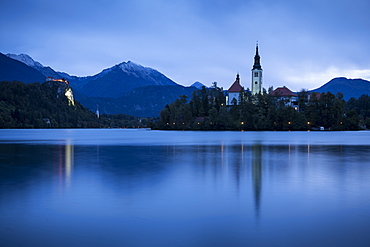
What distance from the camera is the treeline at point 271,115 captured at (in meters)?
152

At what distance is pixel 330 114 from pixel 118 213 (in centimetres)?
15475

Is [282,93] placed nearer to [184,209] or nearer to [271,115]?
[271,115]

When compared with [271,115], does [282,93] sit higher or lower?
higher

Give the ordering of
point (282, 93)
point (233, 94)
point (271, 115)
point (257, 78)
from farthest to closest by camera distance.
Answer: point (257, 78) < point (233, 94) < point (282, 93) < point (271, 115)

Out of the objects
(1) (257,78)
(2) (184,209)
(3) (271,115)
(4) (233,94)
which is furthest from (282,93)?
(2) (184,209)

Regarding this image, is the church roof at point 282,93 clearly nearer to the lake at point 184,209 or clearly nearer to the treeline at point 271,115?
the treeline at point 271,115

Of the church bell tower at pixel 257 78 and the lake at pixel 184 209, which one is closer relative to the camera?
the lake at pixel 184 209

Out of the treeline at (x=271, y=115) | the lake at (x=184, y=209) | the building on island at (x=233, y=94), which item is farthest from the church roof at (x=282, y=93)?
the lake at (x=184, y=209)

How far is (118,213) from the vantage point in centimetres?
1157

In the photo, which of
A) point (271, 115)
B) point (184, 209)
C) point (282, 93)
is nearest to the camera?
point (184, 209)

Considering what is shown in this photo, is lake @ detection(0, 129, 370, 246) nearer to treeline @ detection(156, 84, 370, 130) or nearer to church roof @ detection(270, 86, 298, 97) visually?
treeline @ detection(156, 84, 370, 130)

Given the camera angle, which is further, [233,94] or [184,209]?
[233,94]

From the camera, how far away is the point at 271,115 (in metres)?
152

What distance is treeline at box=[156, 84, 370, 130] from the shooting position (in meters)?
152
